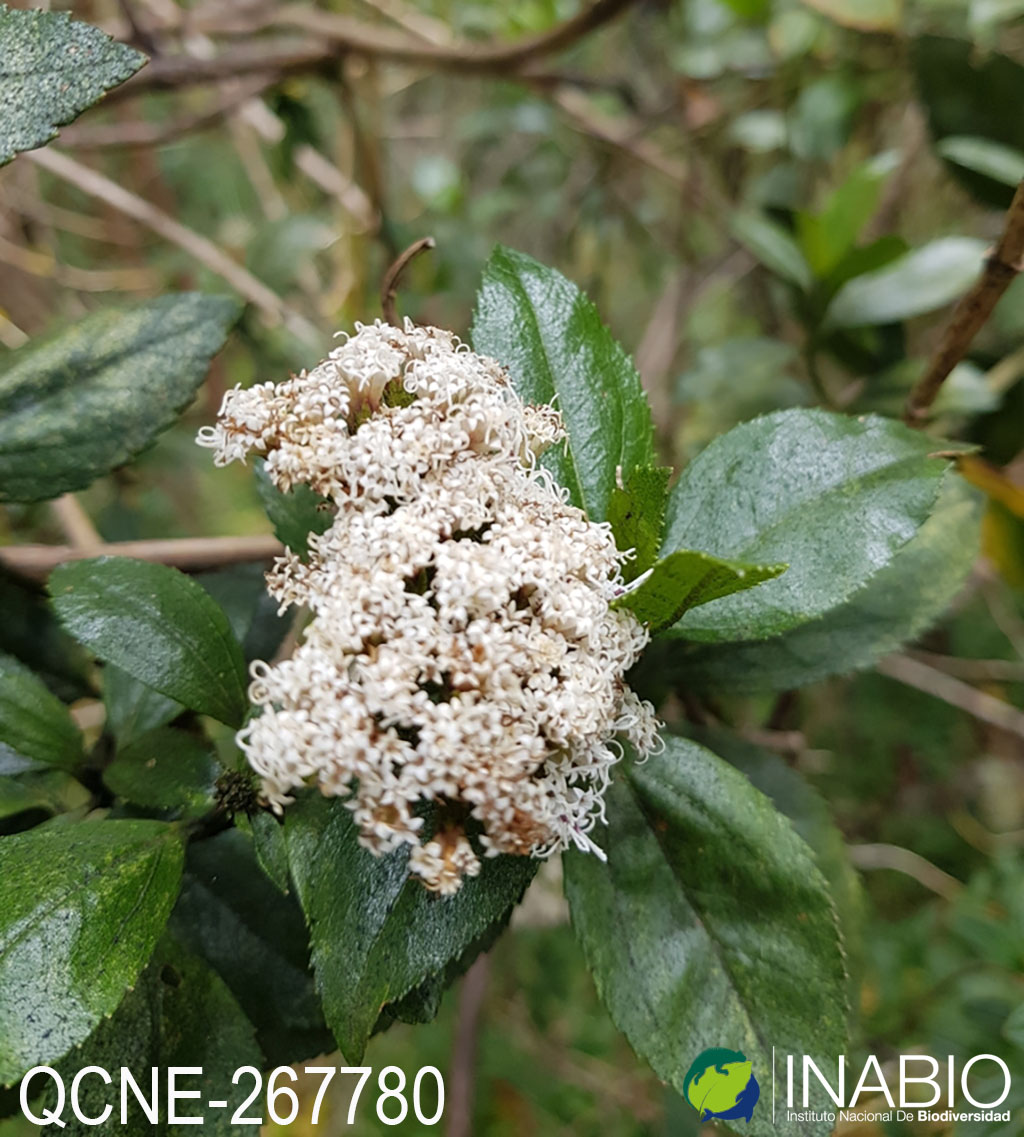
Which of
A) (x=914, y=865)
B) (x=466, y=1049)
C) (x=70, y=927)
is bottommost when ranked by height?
(x=914, y=865)

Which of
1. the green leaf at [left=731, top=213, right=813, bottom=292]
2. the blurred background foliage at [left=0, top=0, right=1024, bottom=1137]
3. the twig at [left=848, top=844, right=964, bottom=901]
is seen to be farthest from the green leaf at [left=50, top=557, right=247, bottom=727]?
the twig at [left=848, top=844, right=964, bottom=901]

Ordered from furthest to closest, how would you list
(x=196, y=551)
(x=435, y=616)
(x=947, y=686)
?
(x=947, y=686)
(x=196, y=551)
(x=435, y=616)

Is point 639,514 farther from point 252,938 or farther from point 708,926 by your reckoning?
point 252,938

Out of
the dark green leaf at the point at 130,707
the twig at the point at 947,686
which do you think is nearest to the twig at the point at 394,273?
the dark green leaf at the point at 130,707

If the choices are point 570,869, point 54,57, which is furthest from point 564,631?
point 54,57

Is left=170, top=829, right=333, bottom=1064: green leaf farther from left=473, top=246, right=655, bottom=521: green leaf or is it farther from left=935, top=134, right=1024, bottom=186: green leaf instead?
left=935, top=134, right=1024, bottom=186: green leaf

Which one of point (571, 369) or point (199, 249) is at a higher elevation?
point (199, 249)

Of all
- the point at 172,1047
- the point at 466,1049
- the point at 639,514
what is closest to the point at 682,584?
the point at 639,514

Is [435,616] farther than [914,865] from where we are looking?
No
